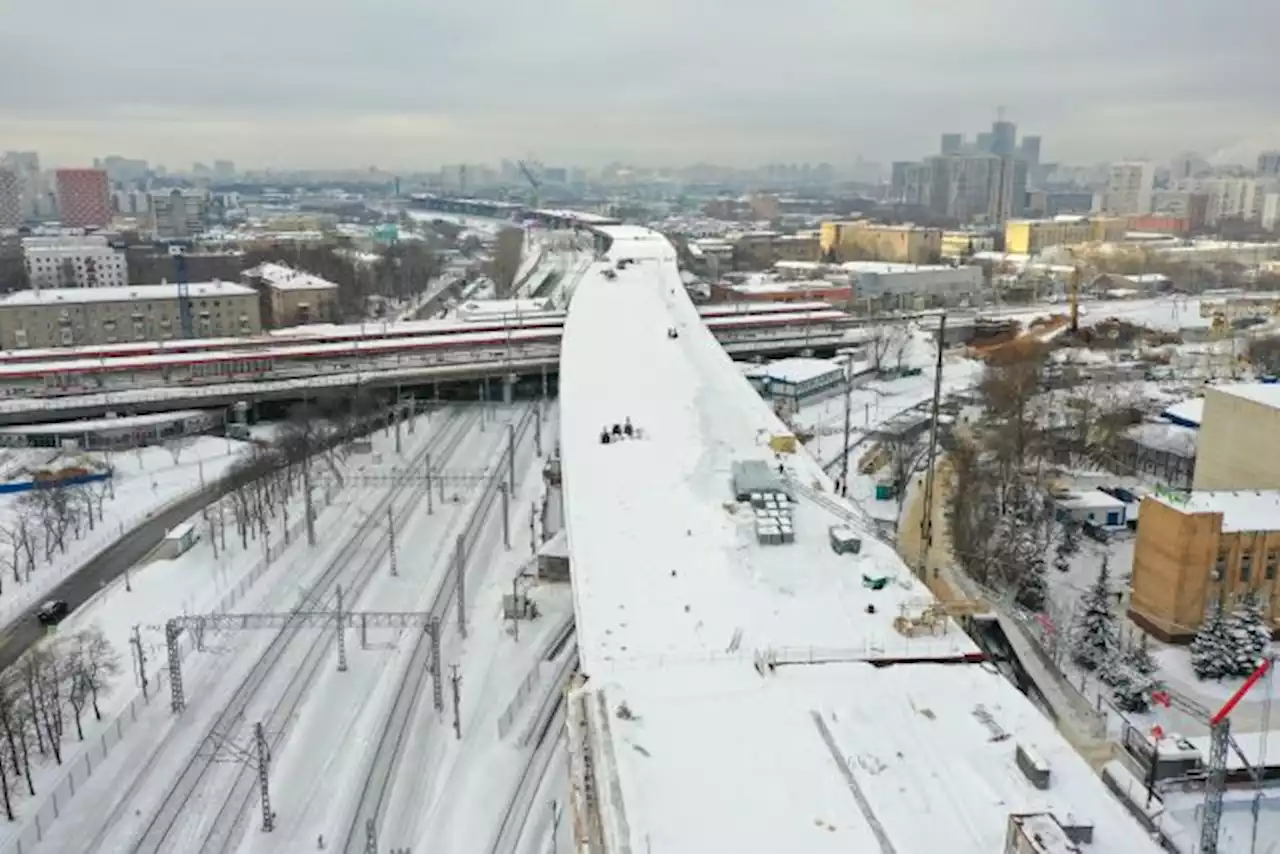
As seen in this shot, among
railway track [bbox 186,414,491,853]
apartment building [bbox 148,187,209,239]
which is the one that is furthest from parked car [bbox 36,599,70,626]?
apartment building [bbox 148,187,209,239]

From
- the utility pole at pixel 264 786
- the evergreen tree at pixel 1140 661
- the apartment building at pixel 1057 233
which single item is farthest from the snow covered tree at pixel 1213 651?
the apartment building at pixel 1057 233

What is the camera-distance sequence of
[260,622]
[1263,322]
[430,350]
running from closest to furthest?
[260,622] < [430,350] < [1263,322]

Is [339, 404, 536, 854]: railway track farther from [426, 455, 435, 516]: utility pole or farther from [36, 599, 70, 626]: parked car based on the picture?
[36, 599, 70, 626]: parked car

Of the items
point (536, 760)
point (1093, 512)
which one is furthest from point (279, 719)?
point (1093, 512)

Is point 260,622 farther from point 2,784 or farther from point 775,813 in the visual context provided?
point 775,813

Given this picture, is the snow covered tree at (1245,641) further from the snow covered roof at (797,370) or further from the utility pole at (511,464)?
the snow covered roof at (797,370)

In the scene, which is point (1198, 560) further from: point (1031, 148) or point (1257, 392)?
point (1031, 148)

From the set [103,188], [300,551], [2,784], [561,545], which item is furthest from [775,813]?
[103,188]

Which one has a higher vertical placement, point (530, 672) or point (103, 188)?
point (103, 188)
